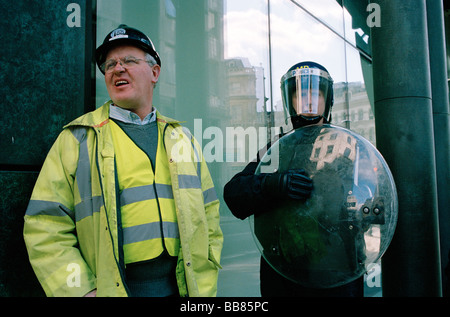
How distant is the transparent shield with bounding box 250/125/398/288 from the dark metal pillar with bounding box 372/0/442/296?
69cm

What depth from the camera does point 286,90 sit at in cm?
222

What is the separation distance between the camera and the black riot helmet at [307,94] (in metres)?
2.08

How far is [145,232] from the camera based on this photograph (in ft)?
5.57

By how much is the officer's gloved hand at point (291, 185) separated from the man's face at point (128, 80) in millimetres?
871

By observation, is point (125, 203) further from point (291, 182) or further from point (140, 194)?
point (291, 182)

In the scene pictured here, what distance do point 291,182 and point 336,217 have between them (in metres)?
0.29

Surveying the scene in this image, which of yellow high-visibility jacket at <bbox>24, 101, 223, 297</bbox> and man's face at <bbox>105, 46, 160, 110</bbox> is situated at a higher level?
man's face at <bbox>105, 46, 160, 110</bbox>

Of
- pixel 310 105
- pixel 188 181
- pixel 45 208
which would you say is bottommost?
pixel 45 208

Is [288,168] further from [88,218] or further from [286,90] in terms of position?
[88,218]

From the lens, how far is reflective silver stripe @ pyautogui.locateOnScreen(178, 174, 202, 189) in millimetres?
1832

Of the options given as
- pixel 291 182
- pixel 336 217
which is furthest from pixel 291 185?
pixel 336 217

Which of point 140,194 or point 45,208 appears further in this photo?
point 140,194

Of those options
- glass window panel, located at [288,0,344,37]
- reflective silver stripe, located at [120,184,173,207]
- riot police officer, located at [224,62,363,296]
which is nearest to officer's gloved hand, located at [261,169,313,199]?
riot police officer, located at [224,62,363,296]

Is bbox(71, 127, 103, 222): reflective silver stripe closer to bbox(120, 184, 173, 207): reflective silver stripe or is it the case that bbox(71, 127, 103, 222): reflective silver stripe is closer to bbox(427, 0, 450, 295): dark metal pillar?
bbox(120, 184, 173, 207): reflective silver stripe
